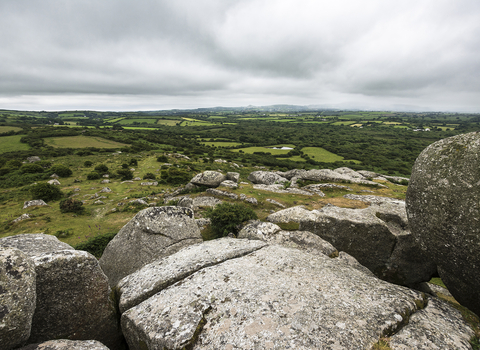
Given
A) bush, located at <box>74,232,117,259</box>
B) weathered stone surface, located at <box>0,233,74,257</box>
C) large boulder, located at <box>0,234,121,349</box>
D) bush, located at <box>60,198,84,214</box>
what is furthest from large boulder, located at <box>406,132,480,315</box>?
bush, located at <box>60,198,84,214</box>

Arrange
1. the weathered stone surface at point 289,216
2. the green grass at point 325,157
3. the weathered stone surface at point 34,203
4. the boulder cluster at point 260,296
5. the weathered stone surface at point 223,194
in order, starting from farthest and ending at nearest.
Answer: the green grass at point 325,157, the weathered stone surface at point 34,203, the weathered stone surface at point 223,194, the weathered stone surface at point 289,216, the boulder cluster at point 260,296

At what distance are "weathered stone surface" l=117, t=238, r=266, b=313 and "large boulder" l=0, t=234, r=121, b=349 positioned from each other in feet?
2.65

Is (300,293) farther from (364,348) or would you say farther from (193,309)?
(193,309)

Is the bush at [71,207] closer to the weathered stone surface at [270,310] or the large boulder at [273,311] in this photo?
the large boulder at [273,311]

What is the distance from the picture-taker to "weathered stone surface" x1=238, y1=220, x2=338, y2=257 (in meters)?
11.9

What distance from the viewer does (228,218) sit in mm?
15617

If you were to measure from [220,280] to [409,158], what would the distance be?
469ft

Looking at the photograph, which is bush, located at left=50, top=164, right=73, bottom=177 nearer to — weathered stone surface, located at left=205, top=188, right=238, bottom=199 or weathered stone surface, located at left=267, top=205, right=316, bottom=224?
weathered stone surface, located at left=205, top=188, right=238, bottom=199

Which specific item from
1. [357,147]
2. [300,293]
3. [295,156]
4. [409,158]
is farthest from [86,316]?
[357,147]

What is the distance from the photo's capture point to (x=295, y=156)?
11394cm

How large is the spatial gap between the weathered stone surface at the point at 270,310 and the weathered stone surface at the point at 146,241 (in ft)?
16.5

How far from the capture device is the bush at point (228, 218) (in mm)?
15492

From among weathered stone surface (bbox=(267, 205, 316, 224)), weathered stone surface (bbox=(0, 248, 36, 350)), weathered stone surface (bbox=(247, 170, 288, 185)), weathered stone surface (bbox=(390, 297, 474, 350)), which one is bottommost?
weathered stone surface (bbox=(247, 170, 288, 185))

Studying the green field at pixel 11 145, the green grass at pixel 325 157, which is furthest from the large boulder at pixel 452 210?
the green field at pixel 11 145
